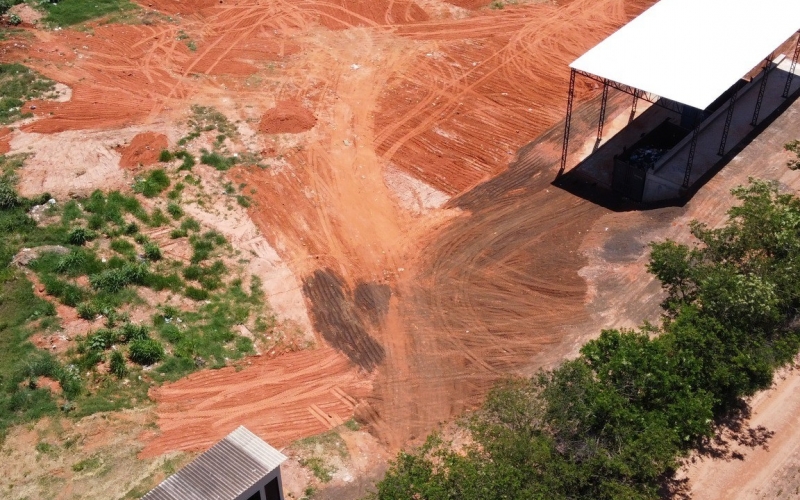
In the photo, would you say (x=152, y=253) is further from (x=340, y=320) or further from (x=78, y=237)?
(x=340, y=320)

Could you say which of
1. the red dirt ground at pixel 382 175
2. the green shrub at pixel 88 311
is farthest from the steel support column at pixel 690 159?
the green shrub at pixel 88 311

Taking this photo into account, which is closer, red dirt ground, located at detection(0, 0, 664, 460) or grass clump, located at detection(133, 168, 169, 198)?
red dirt ground, located at detection(0, 0, 664, 460)

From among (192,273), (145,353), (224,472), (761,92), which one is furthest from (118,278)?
(761,92)

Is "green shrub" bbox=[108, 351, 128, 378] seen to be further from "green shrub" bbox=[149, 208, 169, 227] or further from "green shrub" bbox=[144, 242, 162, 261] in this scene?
"green shrub" bbox=[149, 208, 169, 227]

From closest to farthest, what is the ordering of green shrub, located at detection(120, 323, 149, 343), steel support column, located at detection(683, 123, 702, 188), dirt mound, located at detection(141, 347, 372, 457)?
dirt mound, located at detection(141, 347, 372, 457) < green shrub, located at detection(120, 323, 149, 343) < steel support column, located at detection(683, 123, 702, 188)

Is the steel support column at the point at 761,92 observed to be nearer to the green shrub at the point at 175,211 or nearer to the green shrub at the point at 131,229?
the green shrub at the point at 175,211

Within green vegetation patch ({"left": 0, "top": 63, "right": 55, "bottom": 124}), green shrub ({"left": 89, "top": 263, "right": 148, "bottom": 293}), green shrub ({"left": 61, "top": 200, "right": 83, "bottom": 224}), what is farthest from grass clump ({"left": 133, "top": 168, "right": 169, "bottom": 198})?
green vegetation patch ({"left": 0, "top": 63, "right": 55, "bottom": 124})
